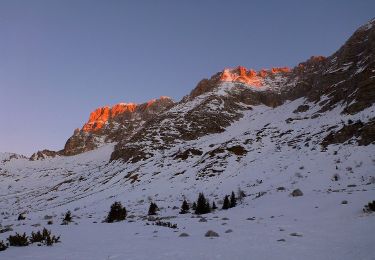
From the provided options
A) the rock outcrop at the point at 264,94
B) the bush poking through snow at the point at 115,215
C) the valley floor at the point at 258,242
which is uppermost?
the rock outcrop at the point at 264,94

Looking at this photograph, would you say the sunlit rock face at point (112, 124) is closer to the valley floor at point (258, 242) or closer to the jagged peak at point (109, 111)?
the jagged peak at point (109, 111)

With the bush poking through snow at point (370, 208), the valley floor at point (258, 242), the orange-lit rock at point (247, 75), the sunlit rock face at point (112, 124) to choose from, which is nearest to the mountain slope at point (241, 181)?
the valley floor at point (258, 242)

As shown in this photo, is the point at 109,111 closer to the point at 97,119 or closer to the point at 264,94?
the point at 97,119

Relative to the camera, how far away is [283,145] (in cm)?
4644

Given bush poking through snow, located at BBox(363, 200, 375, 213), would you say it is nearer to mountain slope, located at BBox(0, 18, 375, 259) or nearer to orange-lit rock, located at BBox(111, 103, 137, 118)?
mountain slope, located at BBox(0, 18, 375, 259)

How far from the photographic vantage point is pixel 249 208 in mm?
21453

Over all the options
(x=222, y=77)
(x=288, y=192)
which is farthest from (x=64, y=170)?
(x=288, y=192)

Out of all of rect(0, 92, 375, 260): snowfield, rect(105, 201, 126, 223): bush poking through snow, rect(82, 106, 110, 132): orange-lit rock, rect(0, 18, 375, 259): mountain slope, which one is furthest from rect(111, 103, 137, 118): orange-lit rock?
rect(105, 201, 126, 223): bush poking through snow

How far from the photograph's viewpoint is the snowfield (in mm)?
9766

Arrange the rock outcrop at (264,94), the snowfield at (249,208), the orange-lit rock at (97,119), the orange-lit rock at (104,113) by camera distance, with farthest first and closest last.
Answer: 1. the orange-lit rock at (104,113)
2. the orange-lit rock at (97,119)
3. the rock outcrop at (264,94)
4. the snowfield at (249,208)

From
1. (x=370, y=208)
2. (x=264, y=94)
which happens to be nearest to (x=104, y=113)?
(x=264, y=94)

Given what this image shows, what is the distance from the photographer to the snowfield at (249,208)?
977 cm

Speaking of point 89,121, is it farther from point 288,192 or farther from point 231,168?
point 288,192

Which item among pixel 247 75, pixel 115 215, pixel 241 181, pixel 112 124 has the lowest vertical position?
pixel 115 215
